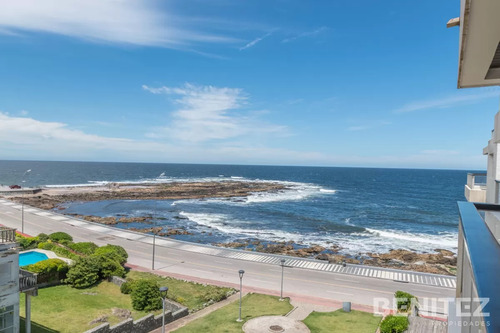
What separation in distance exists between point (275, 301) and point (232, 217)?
43.6m

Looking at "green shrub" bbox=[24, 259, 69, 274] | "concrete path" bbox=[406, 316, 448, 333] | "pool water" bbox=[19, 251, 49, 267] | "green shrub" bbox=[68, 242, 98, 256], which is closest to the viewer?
"concrete path" bbox=[406, 316, 448, 333]

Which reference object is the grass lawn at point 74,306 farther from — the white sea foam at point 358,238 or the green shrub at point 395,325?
the white sea foam at point 358,238

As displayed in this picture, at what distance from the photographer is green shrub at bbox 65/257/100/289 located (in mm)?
23641

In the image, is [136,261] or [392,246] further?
[392,246]

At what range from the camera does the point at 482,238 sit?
10.3ft

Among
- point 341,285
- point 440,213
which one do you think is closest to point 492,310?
point 341,285

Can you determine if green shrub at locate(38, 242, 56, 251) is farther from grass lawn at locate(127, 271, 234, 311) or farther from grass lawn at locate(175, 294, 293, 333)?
grass lawn at locate(175, 294, 293, 333)

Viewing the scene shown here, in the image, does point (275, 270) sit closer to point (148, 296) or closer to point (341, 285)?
point (341, 285)

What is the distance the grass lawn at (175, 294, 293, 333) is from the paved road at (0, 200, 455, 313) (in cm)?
254

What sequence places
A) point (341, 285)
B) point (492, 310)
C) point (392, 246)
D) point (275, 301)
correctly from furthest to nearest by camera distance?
point (392, 246)
point (341, 285)
point (275, 301)
point (492, 310)

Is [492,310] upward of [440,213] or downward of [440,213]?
upward

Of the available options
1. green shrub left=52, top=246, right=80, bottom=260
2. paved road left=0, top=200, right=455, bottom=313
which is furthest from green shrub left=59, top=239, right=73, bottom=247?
paved road left=0, top=200, right=455, bottom=313

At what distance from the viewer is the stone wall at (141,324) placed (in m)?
16.6

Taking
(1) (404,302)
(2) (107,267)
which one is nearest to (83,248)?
(2) (107,267)
